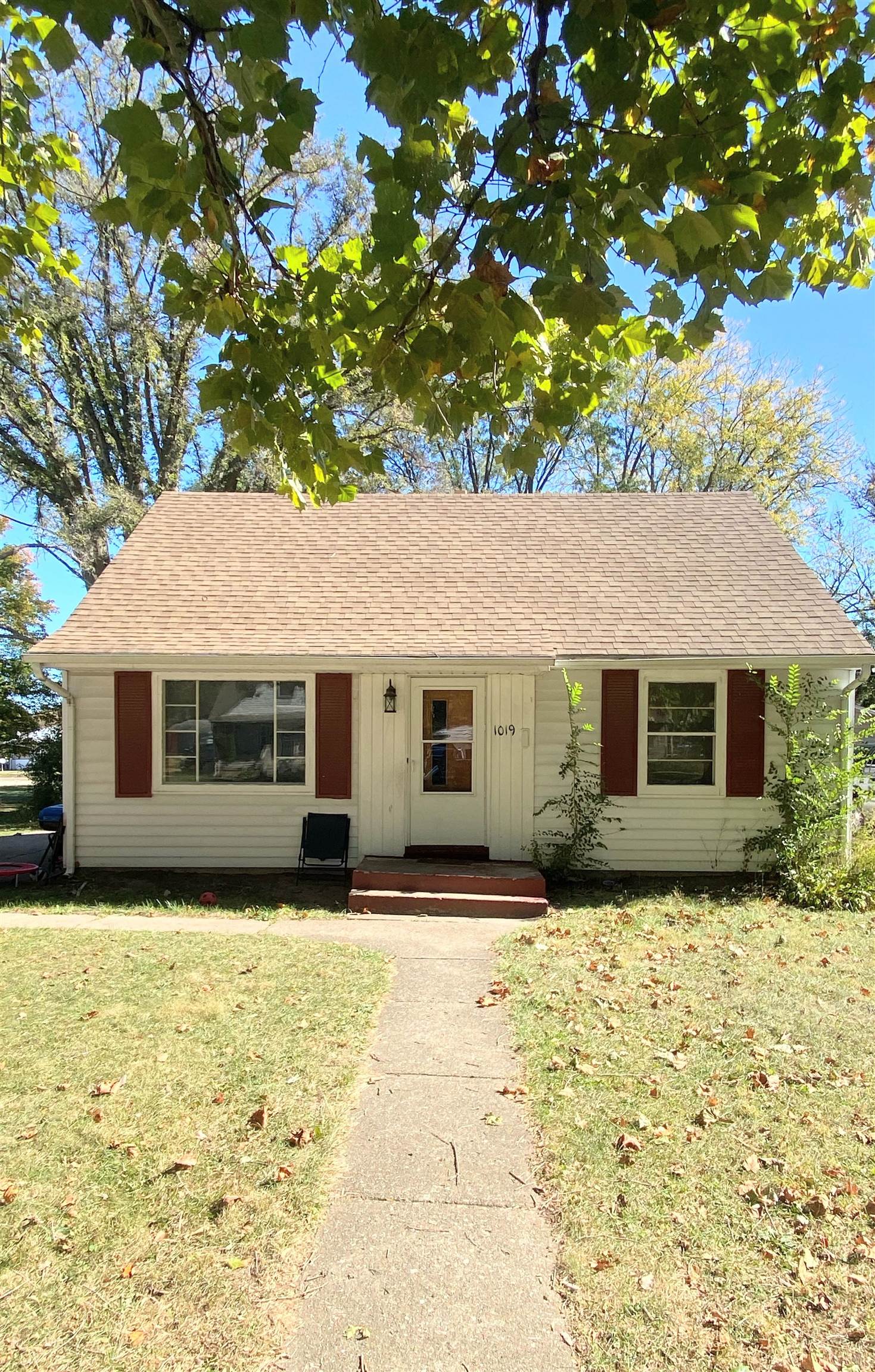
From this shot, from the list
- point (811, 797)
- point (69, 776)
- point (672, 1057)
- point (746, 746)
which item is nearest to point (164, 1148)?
point (672, 1057)

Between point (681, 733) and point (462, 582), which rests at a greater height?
point (462, 582)

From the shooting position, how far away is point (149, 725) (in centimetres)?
1073

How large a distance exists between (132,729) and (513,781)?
491 cm

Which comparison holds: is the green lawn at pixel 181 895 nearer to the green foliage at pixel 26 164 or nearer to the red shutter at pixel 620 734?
the red shutter at pixel 620 734

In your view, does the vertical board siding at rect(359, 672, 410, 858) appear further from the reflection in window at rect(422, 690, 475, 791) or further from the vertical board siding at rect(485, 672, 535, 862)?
the vertical board siding at rect(485, 672, 535, 862)

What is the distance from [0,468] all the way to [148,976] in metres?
22.4

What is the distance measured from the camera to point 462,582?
470 inches

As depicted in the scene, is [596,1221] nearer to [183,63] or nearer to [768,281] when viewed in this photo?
[768,281]

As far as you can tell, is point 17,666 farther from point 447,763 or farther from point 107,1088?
point 107,1088

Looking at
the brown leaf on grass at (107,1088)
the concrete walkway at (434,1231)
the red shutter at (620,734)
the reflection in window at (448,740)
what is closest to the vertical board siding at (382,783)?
the reflection in window at (448,740)

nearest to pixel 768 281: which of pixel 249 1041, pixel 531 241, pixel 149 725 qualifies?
pixel 531 241

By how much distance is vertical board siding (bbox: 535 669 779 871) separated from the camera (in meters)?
10.7

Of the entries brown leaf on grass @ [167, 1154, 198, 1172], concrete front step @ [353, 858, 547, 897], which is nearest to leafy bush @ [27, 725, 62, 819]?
concrete front step @ [353, 858, 547, 897]

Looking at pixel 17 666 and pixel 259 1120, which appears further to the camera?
pixel 17 666
